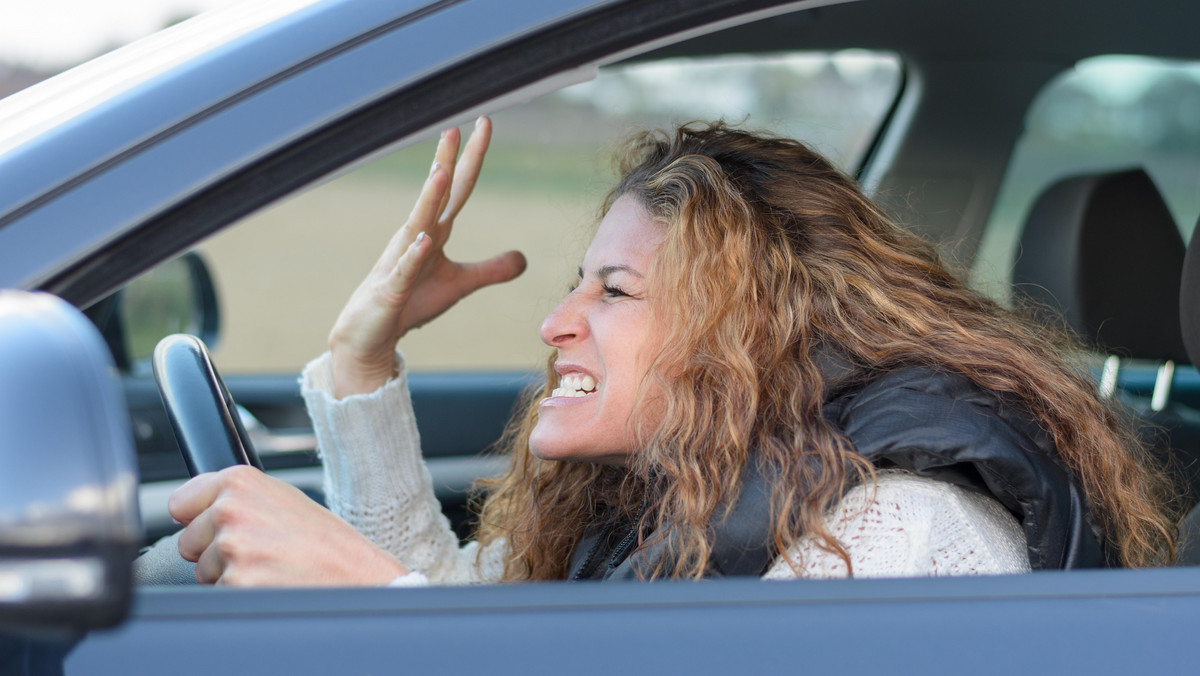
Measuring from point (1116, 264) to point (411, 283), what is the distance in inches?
70.5

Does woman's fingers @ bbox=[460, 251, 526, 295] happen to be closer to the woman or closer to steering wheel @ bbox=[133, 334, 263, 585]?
the woman

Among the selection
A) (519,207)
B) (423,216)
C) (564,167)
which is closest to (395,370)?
(423,216)

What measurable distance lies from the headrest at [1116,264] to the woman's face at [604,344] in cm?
142

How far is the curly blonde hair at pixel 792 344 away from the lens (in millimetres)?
1271

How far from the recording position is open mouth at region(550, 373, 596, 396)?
5.17 ft

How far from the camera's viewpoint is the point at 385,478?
1.95m

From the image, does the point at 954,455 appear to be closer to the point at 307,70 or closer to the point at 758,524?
the point at 758,524

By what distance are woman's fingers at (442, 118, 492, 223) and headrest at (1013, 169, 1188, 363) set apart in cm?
146

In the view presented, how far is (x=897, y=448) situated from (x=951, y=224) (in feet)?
7.15

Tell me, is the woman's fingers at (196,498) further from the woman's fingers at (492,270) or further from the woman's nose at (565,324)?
the woman's fingers at (492,270)

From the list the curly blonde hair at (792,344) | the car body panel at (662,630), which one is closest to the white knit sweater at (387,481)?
the curly blonde hair at (792,344)

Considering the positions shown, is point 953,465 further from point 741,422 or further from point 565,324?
point 565,324

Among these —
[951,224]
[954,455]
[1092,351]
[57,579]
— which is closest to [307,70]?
[57,579]

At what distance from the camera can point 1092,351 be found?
2.45 metres
